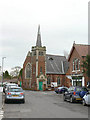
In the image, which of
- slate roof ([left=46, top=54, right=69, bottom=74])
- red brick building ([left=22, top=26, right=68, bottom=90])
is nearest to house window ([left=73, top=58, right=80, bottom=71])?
red brick building ([left=22, top=26, right=68, bottom=90])

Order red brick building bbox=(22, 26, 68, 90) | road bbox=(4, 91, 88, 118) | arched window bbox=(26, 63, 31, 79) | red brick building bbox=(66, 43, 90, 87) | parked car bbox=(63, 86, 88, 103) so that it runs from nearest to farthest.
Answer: road bbox=(4, 91, 88, 118) < parked car bbox=(63, 86, 88, 103) < red brick building bbox=(66, 43, 90, 87) < red brick building bbox=(22, 26, 68, 90) < arched window bbox=(26, 63, 31, 79)

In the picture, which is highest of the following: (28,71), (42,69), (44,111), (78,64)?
(78,64)

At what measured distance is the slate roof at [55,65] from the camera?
5487cm

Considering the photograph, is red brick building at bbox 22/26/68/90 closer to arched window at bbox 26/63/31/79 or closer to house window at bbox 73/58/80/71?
arched window at bbox 26/63/31/79

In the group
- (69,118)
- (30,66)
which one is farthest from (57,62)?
(69,118)

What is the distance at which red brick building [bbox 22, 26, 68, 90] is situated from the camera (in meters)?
52.4

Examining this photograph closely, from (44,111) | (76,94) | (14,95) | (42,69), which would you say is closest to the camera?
(44,111)

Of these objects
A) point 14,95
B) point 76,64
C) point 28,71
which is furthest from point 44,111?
point 28,71

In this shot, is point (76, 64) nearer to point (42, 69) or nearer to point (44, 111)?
point (42, 69)

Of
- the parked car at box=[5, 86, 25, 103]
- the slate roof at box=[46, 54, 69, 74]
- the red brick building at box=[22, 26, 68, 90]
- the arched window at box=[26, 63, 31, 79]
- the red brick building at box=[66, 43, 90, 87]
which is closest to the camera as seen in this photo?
the parked car at box=[5, 86, 25, 103]

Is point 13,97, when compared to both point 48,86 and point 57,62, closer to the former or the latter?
point 48,86

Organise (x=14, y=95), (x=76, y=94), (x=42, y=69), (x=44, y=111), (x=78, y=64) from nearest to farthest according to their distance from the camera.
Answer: (x=44, y=111), (x=14, y=95), (x=76, y=94), (x=78, y=64), (x=42, y=69)

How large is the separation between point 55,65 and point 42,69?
475 centimetres

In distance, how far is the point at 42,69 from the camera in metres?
53.3
